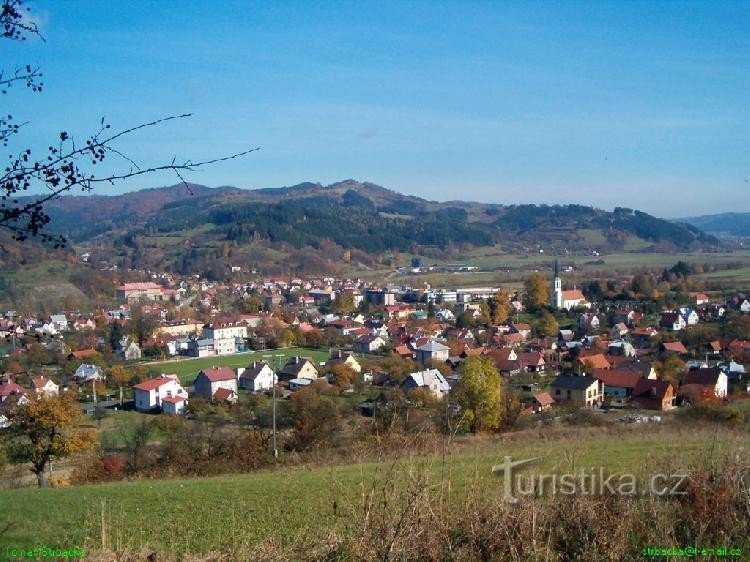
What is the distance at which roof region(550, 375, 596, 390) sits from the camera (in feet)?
69.3

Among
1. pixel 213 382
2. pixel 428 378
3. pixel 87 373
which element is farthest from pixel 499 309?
pixel 87 373

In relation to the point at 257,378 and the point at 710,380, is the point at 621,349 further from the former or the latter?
the point at 257,378

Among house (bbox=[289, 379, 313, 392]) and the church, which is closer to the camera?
house (bbox=[289, 379, 313, 392])

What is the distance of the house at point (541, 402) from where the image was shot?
19681 mm

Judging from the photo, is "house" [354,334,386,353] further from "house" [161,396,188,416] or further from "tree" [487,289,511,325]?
"house" [161,396,188,416]

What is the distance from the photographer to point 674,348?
28.8 m

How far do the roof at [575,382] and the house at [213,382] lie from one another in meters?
11.6

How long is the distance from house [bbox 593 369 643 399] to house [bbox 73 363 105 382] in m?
18.6

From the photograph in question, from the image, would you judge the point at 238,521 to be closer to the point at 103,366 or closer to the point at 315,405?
the point at 315,405

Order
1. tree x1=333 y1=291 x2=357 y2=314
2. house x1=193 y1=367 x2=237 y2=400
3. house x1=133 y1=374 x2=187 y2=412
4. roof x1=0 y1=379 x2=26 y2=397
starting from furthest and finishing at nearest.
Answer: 1. tree x1=333 y1=291 x2=357 y2=314
2. house x1=193 y1=367 x2=237 y2=400
3. house x1=133 y1=374 x2=187 y2=412
4. roof x1=0 y1=379 x2=26 y2=397

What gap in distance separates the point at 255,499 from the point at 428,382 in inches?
689

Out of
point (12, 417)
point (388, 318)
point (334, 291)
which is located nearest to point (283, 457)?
point (12, 417)

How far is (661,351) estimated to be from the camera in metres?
28.9

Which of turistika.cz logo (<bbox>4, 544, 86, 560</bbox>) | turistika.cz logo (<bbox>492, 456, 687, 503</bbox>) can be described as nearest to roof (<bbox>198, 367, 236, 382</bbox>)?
turistika.cz logo (<bbox>4, 544, 86, 560</bbox>)
